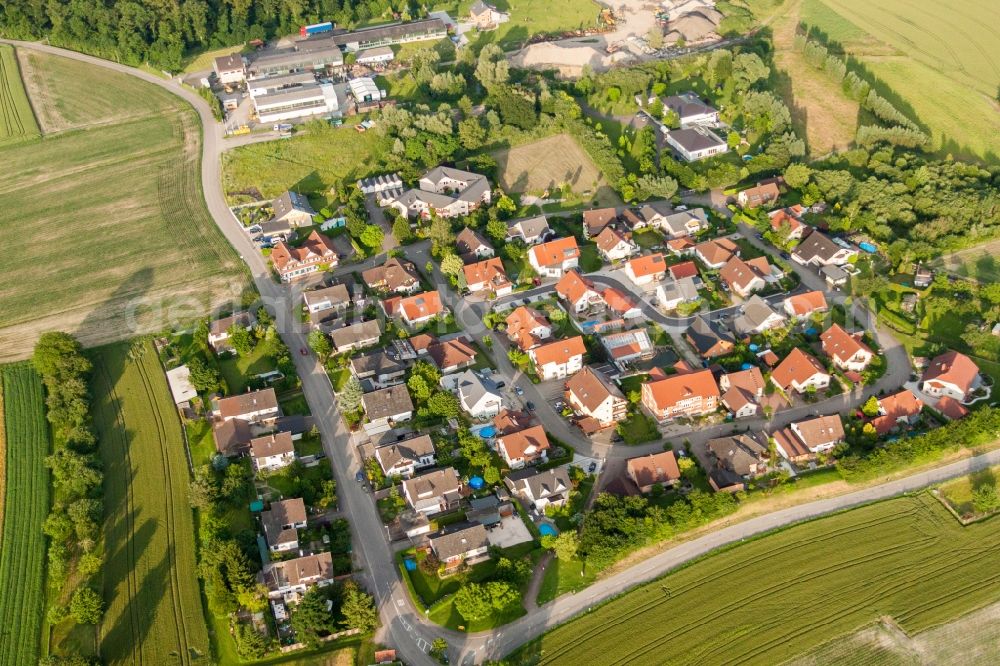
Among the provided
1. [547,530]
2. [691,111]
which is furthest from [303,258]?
[691,111]

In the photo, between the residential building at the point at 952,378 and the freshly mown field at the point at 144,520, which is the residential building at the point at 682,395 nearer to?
the residential building at the point at 952,378

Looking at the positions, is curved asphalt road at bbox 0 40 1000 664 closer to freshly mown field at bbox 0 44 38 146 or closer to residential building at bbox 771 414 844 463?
residential building at bbox 771 414 844 463

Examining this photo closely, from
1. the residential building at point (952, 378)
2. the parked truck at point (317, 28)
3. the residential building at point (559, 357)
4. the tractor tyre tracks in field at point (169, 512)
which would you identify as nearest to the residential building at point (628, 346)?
the residential building at point (559, 357)

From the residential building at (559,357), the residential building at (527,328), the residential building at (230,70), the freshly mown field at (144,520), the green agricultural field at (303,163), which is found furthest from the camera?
the residential building at (230,70)

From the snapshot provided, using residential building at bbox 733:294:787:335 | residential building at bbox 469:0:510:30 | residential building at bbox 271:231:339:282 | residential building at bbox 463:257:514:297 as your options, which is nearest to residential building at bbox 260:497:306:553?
residential building at bbox 463:257:514:297

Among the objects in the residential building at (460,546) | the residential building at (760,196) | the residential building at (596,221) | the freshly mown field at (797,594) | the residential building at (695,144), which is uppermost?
the residential building at (695,144)

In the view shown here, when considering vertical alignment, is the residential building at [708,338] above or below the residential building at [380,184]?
below

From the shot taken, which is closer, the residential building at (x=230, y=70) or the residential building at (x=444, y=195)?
the residential building at (x=444, y=195)

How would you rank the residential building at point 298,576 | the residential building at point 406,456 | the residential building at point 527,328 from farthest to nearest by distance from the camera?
the residential building at point 527,328
the residential building at point 406,456
the residential building at point 298,576

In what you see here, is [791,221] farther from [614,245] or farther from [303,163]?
[303,163]
